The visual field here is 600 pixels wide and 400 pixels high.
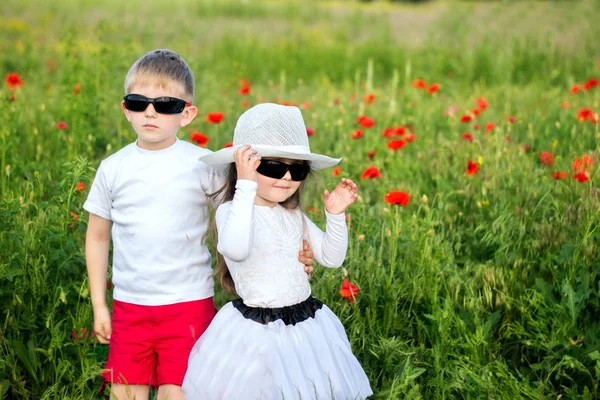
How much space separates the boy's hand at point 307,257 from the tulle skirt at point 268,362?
0.45 feet

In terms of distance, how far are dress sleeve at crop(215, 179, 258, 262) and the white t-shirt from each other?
281 mm

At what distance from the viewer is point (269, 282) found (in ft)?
7.31

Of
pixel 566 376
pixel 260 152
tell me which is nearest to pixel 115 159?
pixel 260 152

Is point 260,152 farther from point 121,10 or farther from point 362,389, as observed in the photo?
point 121,10

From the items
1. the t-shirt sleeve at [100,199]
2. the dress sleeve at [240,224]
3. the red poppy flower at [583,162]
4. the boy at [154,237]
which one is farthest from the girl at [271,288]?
the red poppy flower at [583,162]

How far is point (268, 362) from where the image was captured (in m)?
2.12

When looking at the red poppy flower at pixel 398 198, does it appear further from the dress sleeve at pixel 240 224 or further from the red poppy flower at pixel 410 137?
the red poppy flower at pixel 410 137

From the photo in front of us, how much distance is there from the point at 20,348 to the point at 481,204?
7.14 ft

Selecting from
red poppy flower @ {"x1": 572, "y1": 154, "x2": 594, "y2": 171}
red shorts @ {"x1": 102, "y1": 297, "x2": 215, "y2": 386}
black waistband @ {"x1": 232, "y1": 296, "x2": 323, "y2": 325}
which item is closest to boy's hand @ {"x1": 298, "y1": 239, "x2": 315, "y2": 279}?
black waistband @ {"x1": 232, "y1": 296, "x2": 323, "y2": 325}

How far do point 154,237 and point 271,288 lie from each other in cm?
42

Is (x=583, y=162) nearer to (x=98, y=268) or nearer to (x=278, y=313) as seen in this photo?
(x=278, y=313)

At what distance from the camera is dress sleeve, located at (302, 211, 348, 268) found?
229cm

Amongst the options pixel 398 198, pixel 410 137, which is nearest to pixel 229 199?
pixel 398 198

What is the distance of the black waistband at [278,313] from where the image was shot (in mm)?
2197
